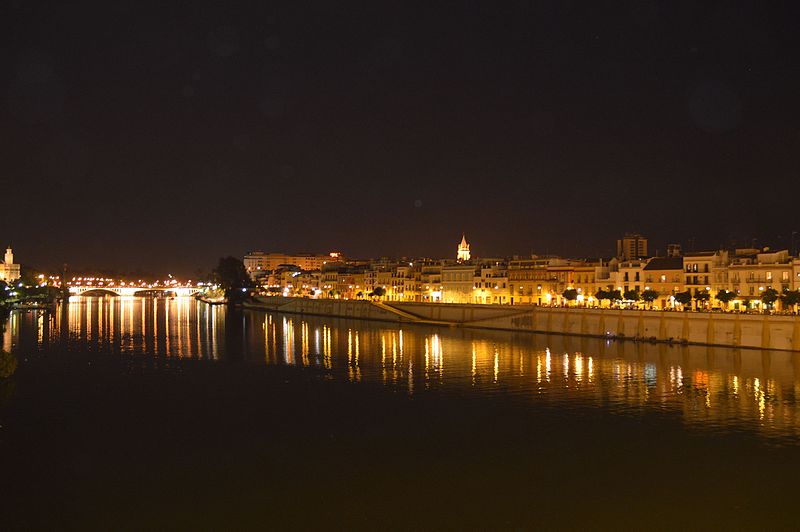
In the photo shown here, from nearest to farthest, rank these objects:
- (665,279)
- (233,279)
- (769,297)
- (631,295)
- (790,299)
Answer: (790,299)
(769,297)
(631,295)
(665,279)
(233,279)

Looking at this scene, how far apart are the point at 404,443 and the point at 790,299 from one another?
40958 mm

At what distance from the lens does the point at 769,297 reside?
56.0 m

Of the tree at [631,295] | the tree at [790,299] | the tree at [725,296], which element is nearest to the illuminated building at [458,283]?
the tree at [631,295]

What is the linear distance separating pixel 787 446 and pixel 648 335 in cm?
3365

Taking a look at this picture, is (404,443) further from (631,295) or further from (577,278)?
(577,278)

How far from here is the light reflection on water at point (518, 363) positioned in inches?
1242

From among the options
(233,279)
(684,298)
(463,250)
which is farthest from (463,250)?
(684,298)

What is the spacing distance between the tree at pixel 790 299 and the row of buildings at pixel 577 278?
3543 mm

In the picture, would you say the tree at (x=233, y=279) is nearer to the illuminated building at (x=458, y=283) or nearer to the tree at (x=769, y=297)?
the illuminated building at (x=458, y=283)

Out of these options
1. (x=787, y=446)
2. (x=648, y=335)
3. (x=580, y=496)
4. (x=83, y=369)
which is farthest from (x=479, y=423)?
(x=648, y=335)

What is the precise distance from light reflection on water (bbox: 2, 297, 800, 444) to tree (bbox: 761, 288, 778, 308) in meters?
8.68

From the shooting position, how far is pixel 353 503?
19203 millimetres

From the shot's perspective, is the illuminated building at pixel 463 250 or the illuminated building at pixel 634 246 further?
the illuminated building at pixel 463 250

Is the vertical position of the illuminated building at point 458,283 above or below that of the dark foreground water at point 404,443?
above
